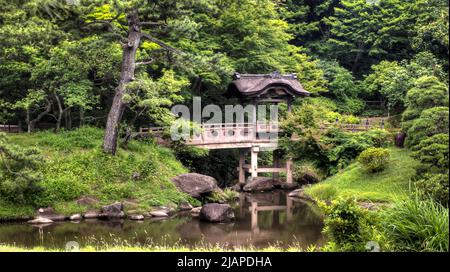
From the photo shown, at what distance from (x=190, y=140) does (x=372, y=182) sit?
26.0ft

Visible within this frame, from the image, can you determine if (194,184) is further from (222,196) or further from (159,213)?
(159,213)

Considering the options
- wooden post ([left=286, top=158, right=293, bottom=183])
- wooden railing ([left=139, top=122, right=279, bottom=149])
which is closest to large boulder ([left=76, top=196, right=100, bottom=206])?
wooden railing ([left=139, top=122, right=279, bottom=149])

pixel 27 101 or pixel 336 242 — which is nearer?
pixel 336 242

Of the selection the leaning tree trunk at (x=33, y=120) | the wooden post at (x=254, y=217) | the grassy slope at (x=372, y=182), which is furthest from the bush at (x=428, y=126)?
the leaning tree trunk at (x=33, y=120)

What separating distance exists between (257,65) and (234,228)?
13.1 m

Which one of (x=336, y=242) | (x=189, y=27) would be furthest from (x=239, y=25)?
(x=336, y=242)

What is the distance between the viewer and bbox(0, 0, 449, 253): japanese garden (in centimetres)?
1451

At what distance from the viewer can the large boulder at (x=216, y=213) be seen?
17141 mm

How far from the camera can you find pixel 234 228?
16391mm

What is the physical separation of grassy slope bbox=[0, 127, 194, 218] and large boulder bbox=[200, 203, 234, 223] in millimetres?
1831

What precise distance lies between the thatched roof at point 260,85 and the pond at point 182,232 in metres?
6.96

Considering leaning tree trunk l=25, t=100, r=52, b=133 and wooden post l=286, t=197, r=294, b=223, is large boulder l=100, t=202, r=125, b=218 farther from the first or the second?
leaning tree trunk l=25, t=100, r=52, b=133

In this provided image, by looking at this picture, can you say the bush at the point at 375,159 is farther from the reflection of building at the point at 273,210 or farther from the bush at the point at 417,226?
the bush at the point at 417,226

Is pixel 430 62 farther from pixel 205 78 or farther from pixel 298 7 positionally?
pixel 298 7
